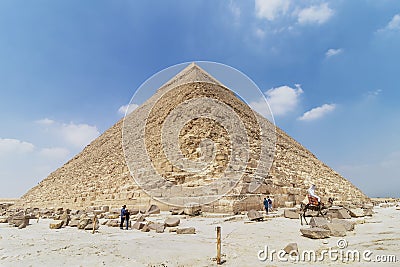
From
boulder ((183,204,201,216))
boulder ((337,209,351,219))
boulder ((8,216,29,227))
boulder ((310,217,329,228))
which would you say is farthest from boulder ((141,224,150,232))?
boulder ((337,209,351,219))

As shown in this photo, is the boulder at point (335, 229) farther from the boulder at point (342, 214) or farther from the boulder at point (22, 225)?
the boulder at point (22, 225)

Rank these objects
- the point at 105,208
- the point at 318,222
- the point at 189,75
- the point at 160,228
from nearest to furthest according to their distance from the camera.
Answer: the point at 318,222 < the point at 160,228 < the point at 105,208 < the point at 189,75

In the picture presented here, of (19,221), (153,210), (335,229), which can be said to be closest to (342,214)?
(335,229)

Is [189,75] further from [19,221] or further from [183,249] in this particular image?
[183,249]

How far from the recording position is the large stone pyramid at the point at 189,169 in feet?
36.8

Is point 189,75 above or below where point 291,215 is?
above

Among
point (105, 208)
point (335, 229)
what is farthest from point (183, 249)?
point (105, 208)

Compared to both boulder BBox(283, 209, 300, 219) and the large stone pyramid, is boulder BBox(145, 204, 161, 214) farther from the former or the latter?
boulder BBox(283, 209, 300, 219)

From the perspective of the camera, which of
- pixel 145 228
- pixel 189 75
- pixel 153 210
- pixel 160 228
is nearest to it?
pixel 160 228

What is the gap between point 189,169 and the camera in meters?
12.3

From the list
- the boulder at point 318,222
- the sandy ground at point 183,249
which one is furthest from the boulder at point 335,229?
the boulder at point 318,222

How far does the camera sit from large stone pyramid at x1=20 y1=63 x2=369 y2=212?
11227 millimetres

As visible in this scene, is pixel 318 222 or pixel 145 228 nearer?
pixel 318 222

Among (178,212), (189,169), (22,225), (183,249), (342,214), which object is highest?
(189,169)
